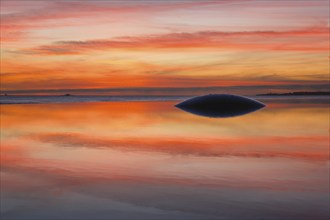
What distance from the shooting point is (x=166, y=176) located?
880 centimetres

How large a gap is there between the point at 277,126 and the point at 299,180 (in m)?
10.3

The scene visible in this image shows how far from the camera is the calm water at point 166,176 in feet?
21.5

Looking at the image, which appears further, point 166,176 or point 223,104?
point 223,104

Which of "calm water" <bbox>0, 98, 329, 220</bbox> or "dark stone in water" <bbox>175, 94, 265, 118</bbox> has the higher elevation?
"dark stone in water" <bbox>175, 94, 265, 118</bbox>

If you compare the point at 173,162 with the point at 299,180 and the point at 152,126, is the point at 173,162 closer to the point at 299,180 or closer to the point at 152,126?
the point at 299,180

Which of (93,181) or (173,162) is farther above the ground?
(173,162)

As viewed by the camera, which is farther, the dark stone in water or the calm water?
the dark stone in water

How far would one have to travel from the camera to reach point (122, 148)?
41.1ft

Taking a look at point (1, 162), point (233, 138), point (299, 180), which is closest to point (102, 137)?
point (233, 138)

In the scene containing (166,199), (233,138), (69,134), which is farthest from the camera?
(69,134)

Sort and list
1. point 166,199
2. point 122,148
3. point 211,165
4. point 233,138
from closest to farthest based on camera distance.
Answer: point 166,199
point 211,165
point 122,148
point 233,138

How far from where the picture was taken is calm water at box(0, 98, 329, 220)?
6562 mm

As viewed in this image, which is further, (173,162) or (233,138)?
(233,138)

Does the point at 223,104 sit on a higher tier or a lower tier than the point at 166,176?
higher
